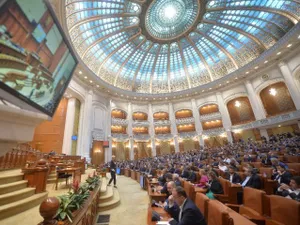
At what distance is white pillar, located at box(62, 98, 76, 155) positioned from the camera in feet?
40.7

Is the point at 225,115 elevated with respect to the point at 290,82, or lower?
lower

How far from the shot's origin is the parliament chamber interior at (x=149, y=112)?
2.12 m

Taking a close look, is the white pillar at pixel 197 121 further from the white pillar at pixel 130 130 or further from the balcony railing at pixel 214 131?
the white pillar at pixel 130 130

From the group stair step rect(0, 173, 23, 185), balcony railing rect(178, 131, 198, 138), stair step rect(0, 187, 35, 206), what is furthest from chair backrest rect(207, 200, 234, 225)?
balcony railing rect(178, 131, 198, 138)

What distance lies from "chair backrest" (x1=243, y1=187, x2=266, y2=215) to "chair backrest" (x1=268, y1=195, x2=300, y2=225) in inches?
7.7

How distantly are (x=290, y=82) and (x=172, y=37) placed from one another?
46.3 feet

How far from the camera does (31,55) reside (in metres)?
2.17

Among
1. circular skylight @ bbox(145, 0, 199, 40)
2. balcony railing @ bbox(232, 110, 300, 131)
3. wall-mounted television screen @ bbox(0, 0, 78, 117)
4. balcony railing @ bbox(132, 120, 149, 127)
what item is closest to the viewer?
wall-mounted television screen @ bbox(0, 0, 78, 117)

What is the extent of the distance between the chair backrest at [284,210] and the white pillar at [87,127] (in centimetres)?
1316

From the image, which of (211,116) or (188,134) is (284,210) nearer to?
(188,134)

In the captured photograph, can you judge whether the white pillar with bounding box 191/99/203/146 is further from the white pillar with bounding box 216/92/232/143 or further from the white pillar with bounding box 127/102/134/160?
the white pillar with bounding box 127/102/134/160

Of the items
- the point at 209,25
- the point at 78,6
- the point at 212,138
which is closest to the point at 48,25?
the point at 78,6

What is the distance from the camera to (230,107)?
19656mm

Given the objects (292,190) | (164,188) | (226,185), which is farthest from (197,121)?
(292,190)
